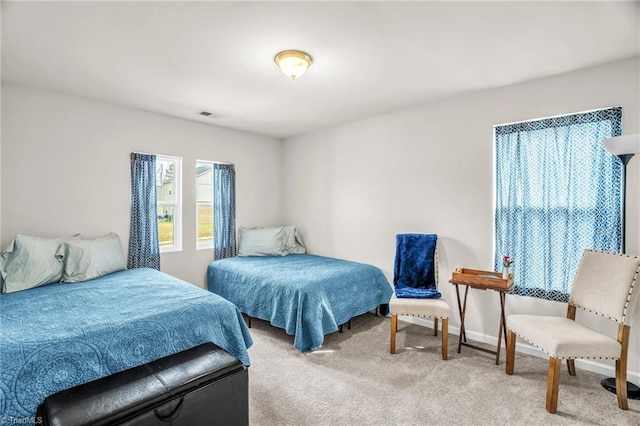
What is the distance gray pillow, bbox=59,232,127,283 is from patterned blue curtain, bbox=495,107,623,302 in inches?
152

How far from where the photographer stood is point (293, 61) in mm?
2361

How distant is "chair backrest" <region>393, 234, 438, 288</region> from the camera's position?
3393 mm

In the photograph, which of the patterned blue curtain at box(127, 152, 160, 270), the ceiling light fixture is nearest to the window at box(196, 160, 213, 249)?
the patterned blue curtain at box(127, 152, 160, 270)

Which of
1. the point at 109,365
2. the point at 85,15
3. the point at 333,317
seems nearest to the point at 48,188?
the point at 85,15

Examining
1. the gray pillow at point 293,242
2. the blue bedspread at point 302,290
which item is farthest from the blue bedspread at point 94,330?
the gray pillow at point 293,242

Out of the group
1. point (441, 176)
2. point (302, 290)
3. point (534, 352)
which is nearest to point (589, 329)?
point (534, 352)

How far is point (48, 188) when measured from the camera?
3.13m

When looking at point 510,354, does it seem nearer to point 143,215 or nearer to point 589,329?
point 589,329

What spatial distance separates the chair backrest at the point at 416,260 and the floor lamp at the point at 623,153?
1.46 metres

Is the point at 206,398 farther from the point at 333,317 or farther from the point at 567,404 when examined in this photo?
the point at 567,404

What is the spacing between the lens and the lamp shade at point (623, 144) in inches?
83.7

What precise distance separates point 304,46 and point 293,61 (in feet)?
0.46

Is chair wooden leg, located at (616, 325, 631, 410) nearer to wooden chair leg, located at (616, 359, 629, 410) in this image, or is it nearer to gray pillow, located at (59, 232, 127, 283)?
wooden chair leg, located at (616, 359, 629, 410)

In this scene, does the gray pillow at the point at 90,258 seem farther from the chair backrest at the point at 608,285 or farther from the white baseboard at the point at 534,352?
the chair backrest at the point at 608,285
